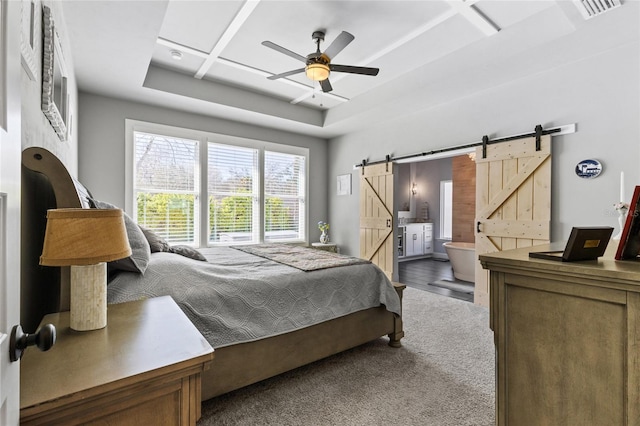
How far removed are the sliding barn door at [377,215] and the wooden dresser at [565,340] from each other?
153 inches

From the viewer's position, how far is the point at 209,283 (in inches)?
72.1

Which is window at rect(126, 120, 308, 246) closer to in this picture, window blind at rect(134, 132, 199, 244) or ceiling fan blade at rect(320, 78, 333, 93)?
window blind at rect(134, 132, 199, 244)

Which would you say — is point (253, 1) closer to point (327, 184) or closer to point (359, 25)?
point (359, 25)

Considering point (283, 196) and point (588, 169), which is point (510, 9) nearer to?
point (588, 169)

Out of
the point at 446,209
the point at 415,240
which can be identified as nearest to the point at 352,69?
the point at 415,240

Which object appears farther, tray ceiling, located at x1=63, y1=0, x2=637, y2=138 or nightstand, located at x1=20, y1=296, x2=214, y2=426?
tray ceiling, located at x1=63, y1=0, x2=637, y2=138

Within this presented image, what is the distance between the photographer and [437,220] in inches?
316

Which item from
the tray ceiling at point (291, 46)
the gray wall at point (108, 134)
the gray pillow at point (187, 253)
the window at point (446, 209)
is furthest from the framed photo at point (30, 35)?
the window at point (446, 209)

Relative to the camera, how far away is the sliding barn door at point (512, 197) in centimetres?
333

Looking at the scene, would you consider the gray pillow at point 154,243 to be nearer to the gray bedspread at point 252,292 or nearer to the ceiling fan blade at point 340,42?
the gray bedspread at point 252,292

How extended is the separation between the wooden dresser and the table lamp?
55.2 inches

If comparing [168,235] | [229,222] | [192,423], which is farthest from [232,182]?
[192,423]

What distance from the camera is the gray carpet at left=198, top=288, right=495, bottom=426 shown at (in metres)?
1.74

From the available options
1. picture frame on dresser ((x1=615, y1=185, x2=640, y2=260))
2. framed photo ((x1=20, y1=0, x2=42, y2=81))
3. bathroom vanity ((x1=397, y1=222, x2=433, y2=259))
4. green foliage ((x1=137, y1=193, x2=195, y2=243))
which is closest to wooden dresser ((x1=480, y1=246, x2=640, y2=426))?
picture frame on dresser ((x1=615, y1=185, x2=640, y2=260))
